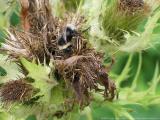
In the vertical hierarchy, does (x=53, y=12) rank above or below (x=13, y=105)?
above

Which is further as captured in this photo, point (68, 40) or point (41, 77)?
point (68, 40)

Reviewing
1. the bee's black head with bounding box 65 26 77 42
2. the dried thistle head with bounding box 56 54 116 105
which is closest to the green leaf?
the dried thistle head with bounding box 56 54 116 105

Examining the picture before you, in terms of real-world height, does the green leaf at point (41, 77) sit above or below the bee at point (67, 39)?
below

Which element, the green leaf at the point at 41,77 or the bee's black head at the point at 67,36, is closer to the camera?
the green leaf at the point at 41,77

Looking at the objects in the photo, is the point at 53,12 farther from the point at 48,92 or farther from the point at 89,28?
the point at 48,92

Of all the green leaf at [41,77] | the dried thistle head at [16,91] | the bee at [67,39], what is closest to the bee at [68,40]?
the bee at [67,39]

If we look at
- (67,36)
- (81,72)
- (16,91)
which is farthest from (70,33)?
(16,91)

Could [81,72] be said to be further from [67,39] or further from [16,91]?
[16,91]

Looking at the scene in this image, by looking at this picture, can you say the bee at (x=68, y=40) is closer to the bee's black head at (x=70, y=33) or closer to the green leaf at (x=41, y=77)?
the bee's black head at (x=70, y=33)

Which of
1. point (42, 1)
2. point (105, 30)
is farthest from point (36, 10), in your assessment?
point (105, 30)
